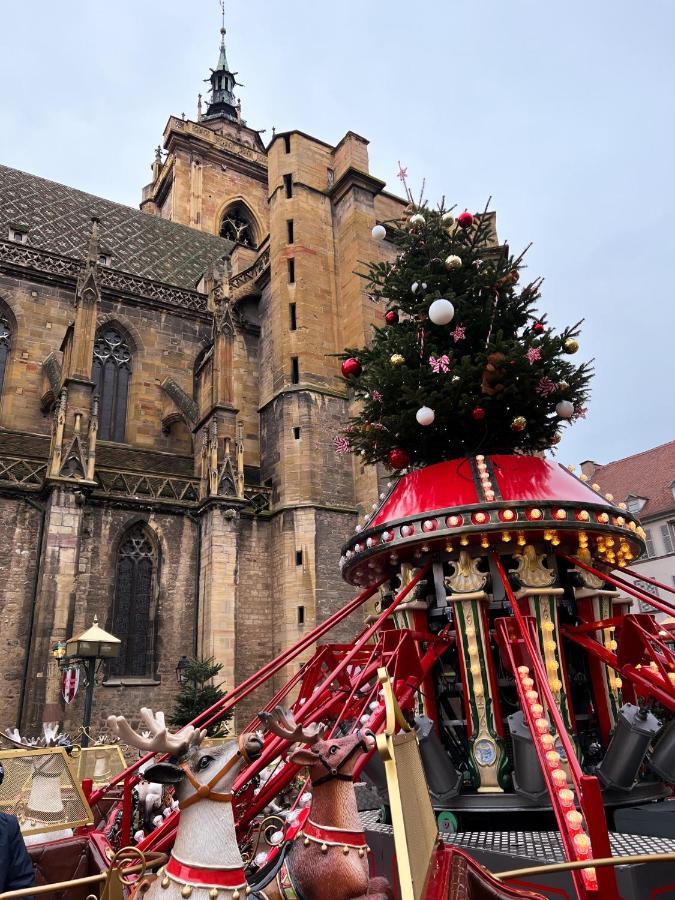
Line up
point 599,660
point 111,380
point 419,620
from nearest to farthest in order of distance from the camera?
1. point 599,660
2. point 419,620
3. point 111,380

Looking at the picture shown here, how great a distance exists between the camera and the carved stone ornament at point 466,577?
5.73 m

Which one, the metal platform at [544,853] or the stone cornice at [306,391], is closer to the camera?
the metal platform at [544,853]

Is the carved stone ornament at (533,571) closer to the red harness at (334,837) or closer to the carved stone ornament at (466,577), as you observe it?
the carved stone ornament at (466,577)

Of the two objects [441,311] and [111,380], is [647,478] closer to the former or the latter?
[111,380]

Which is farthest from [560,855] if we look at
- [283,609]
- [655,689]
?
[283,609]

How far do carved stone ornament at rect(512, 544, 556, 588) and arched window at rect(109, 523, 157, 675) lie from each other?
14.2 metres

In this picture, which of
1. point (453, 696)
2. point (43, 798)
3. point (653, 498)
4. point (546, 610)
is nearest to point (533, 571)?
point (546, 610)

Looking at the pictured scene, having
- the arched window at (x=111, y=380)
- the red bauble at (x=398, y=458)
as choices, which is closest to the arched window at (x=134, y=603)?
the arched window at (x=111, y=380)

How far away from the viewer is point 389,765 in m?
1.90

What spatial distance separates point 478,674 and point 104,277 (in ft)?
69.3

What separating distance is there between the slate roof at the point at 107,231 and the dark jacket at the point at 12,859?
23.1m

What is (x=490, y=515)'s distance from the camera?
18.3ft

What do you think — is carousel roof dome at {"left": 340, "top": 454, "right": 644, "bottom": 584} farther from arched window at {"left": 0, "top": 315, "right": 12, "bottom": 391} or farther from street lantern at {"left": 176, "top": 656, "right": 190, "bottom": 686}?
arched window at {"left": 0, "top": 315, "right": 12, "bottom": 391}

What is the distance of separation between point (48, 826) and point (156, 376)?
19.2m
